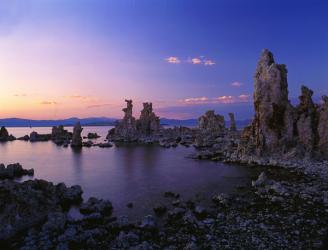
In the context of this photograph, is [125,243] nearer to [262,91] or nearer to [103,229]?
[103,229]

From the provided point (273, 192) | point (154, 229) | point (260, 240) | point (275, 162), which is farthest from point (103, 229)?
point (275, 162)

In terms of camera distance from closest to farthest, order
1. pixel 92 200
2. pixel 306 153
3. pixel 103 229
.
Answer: pixel 103 229 < pixel 92 200 < pixel 306 153

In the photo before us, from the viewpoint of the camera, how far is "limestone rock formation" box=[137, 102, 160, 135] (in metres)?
138

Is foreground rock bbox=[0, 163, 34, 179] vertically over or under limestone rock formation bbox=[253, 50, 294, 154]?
under

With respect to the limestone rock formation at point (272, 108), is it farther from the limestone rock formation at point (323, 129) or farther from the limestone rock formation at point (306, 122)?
the limestone rock formation at point (323, 129)

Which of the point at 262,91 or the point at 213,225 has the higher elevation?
the point at 262,91

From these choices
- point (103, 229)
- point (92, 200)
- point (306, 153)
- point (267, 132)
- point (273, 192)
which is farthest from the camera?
point (267, 132)

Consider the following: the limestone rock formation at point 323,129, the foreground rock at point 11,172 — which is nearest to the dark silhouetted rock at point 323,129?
the limestone rock formation at point 323,129

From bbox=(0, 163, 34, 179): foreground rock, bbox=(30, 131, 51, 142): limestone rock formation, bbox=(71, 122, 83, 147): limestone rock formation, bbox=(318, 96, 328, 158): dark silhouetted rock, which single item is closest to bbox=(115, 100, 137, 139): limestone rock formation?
bbox=(71, 122, 83, 147): limestone rock formation

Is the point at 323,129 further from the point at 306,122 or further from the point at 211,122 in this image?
the point at 211,122

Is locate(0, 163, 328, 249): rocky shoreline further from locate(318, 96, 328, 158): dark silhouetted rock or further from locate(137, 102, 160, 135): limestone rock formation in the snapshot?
locate(137, 102, 160, 135): limestone rock formation

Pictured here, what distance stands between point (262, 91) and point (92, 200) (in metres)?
41.1

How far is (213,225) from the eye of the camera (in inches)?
912

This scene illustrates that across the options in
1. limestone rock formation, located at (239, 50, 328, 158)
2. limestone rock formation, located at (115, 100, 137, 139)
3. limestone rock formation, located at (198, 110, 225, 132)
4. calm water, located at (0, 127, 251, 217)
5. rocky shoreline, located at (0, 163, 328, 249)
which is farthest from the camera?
limestone rock formation, located at (198, 110, 225, 132)
